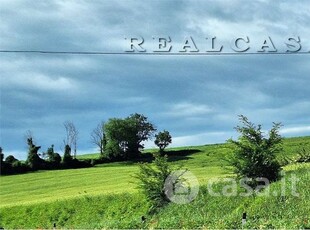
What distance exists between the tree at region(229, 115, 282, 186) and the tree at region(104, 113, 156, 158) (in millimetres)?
67042

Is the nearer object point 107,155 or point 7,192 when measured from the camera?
point 7,192

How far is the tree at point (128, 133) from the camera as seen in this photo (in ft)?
320

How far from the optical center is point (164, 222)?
70.9ft

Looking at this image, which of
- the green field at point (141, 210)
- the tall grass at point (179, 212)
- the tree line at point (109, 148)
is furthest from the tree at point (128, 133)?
the tall grass at point (179, 212)

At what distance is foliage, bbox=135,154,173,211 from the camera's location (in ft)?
97.6

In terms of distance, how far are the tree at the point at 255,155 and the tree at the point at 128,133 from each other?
220 feet

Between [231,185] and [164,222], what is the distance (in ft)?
26.9

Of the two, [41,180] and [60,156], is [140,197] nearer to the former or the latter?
[41,180]

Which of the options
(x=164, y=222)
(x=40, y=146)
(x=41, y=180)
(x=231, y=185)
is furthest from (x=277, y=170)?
(x=40, y=146)

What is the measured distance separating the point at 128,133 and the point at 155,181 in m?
69.8

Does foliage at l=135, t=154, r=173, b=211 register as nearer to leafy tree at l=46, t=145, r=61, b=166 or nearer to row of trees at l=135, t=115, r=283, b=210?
row of trees at l=135, t=115, r=283, b=210

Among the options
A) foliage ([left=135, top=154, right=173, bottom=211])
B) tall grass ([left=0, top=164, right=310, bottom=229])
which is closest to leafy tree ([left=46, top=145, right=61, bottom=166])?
tall grass ([left=0, top=164, right=310, bottom=229])

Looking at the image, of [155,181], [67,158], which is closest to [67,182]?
[67,158]

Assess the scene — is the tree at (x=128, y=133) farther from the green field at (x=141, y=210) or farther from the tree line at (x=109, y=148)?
the green field at (x=141, y=210)
